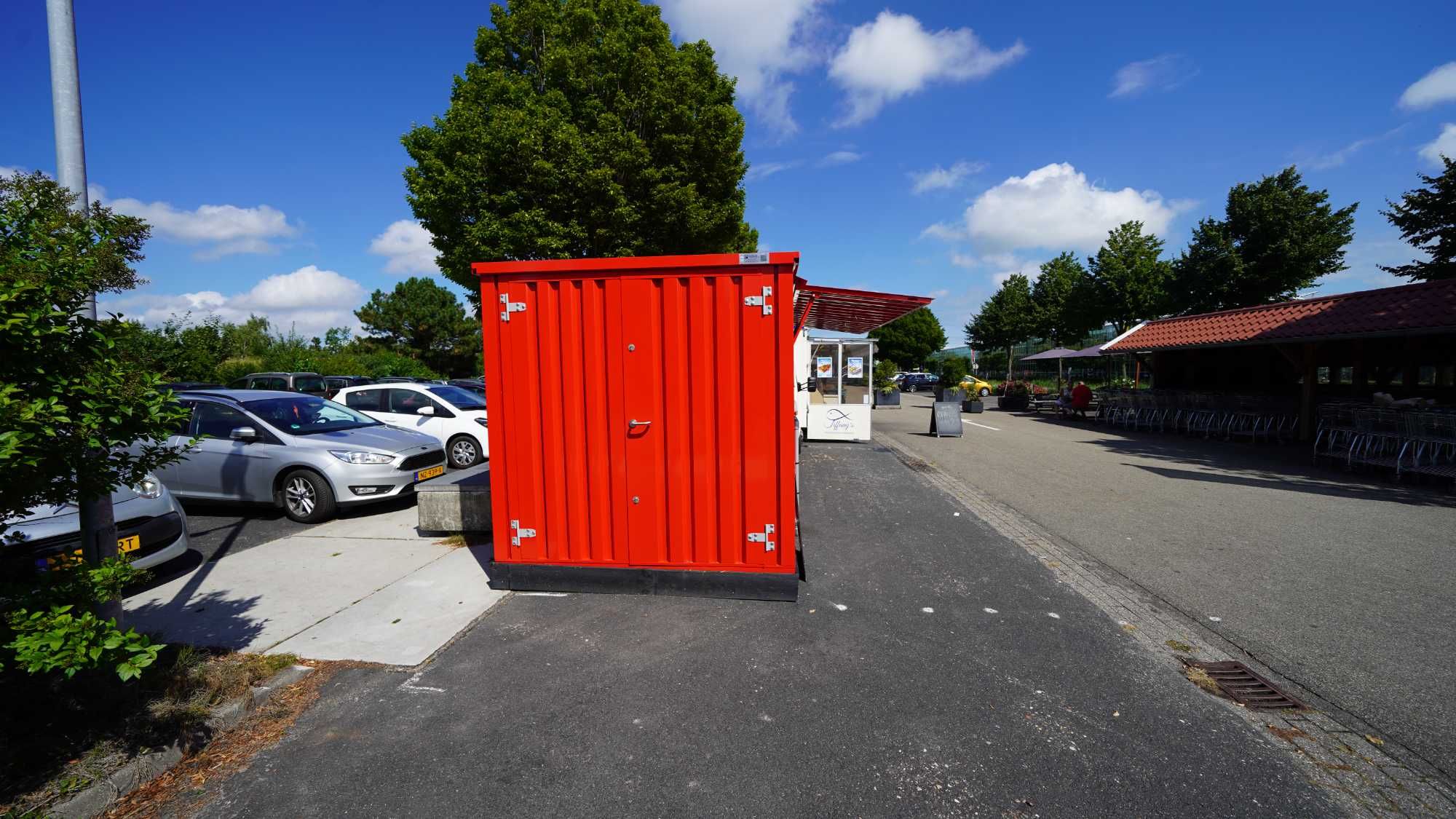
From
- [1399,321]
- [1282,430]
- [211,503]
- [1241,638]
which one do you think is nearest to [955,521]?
[1241,638]

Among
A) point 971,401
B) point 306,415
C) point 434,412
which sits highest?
point 306,415

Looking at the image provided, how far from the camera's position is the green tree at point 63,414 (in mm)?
2197

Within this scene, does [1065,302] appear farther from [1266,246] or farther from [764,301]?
[764,301]

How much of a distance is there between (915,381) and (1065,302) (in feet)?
54.2

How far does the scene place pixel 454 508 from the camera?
6145 millimetres

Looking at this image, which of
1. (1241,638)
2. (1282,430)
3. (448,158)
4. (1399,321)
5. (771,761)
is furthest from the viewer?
(1282,430)

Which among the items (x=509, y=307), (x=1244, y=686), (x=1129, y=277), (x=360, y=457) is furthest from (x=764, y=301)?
(x=1129, y=277)

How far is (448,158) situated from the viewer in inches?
534

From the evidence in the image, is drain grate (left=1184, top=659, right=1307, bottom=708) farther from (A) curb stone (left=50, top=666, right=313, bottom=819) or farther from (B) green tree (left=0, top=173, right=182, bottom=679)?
(A) curb stone (left=50, top=666, right=313, bottom=819)

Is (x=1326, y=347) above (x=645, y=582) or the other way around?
above

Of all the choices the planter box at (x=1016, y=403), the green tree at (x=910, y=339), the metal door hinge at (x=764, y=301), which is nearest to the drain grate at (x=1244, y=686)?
the metal door hinge at (x=764, y=301)

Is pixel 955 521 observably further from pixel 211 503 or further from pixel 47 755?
pixel 211 503

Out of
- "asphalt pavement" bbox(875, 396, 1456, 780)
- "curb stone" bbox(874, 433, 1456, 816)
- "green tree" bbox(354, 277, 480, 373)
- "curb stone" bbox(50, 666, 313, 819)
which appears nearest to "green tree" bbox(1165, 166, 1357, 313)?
"asphalt pavement" bbox(875, 396, 1456, 780)

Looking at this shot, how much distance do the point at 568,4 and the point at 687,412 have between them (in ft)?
43.7
